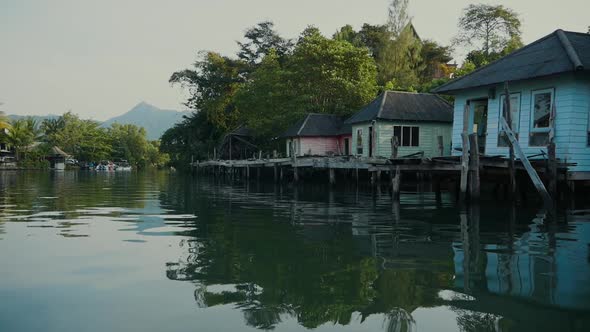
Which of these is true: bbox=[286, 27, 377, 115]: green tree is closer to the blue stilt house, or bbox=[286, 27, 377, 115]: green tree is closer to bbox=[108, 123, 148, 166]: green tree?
the blue stilt house

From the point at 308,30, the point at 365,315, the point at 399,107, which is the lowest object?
the point at 365,315

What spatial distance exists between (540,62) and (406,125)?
12.1m

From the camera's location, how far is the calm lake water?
→ 564 cm

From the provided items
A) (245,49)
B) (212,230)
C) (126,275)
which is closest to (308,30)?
(245,49)

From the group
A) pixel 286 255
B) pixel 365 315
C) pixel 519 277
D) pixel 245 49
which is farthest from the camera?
pixel 245 49

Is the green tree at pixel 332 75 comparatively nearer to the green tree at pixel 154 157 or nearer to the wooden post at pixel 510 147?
the wooden post at pixel 510 147

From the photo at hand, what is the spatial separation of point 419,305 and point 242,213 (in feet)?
34.7

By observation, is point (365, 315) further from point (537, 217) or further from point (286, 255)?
point (537, 217)

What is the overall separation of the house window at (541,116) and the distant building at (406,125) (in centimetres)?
1074

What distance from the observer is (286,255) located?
9000mm

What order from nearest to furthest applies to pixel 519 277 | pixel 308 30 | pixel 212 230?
pixel 519 277 → pixel 212 230 → pixel 308 30

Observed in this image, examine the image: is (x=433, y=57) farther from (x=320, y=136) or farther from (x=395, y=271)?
(x=395, y=271)

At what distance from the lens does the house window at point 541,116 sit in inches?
700

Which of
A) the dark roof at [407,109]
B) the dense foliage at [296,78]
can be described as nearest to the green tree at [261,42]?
the dense foliage at [296,78]
